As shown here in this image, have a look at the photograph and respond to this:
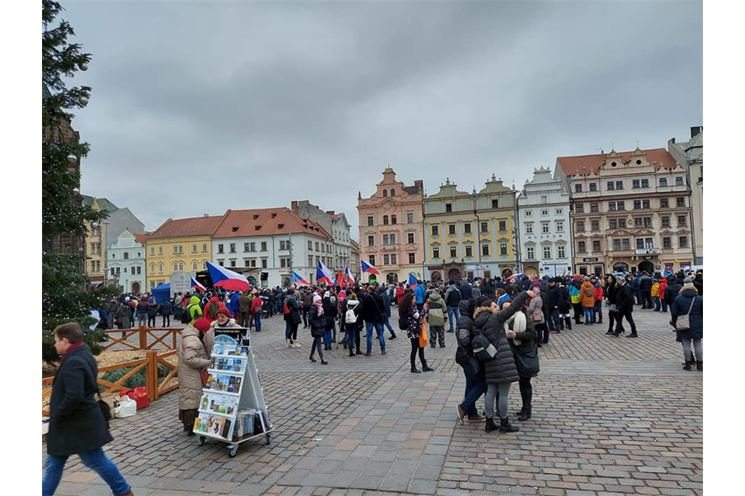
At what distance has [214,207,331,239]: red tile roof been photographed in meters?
69.9

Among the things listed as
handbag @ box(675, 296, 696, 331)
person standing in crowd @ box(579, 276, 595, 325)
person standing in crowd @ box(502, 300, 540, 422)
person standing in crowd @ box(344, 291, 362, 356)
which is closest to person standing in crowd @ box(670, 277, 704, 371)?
handbag @ box(675, 296, 696, 331)

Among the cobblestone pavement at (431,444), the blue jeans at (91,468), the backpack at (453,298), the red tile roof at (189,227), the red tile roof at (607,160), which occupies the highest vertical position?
the red tile roof at (607,160)

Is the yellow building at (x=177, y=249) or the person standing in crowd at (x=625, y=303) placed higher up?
the yellow building at (x=177, y=249)

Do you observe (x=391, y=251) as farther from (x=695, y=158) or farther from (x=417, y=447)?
(x=417, y=447)

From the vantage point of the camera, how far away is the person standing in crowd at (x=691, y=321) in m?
9.47

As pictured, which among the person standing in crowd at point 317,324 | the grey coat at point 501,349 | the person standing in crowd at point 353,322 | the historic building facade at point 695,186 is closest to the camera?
the grey coat at point 501,349

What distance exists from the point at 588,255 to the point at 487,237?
1276 cm

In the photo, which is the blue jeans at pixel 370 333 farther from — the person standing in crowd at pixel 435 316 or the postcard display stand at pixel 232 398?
the postcard display stand at pixel 232 398

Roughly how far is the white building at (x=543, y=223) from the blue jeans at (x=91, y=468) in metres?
60.4

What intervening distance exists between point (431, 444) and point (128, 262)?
78.1 metres

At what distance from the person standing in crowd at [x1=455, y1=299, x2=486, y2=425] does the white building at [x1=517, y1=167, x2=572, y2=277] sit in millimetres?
56652

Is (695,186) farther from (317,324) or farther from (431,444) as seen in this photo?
(431,444)

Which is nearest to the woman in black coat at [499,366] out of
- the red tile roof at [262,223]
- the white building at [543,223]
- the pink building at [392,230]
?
the white building at [543,223]

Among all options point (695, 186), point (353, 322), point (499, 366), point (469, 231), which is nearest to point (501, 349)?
point (499, 366)
